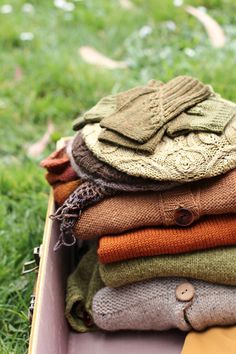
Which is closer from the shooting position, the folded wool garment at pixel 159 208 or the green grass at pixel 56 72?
the folded wool garment at pixel 159 208

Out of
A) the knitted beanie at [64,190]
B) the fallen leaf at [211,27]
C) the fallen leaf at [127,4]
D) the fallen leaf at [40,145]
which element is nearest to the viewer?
the knitted beanie at [64,190]

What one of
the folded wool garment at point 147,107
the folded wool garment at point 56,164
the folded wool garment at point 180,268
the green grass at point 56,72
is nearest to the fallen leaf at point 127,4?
the green grass at point 56,72

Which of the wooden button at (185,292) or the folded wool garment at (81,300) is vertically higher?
the wooden button at (185,292)

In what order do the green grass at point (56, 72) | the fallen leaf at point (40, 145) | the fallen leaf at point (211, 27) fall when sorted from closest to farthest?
the green grass at point (56, 72) → the fallen leaf at point (40, 145) → the fallen leaf at point (211, 27)

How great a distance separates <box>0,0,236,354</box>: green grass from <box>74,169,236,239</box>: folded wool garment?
0.36 meters

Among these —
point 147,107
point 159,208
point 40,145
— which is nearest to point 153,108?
point 147,107

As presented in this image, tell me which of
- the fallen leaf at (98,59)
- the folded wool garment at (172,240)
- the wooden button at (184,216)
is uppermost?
the wooden button at (184,216)

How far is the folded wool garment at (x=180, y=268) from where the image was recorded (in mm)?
1299

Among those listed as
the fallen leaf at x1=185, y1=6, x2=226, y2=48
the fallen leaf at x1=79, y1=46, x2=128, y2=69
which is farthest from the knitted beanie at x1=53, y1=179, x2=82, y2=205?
the fallen leaf at x1=185, y1=6, x2=226, y2=48

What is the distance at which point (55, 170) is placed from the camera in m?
1.51

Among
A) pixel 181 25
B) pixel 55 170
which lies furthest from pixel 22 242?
pixel 181 25

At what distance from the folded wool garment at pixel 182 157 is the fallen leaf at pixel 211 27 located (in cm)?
122

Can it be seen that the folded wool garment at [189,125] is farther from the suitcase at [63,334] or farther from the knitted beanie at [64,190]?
the suitcase at [63,334]

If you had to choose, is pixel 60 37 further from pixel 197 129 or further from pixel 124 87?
pixel 197 129
